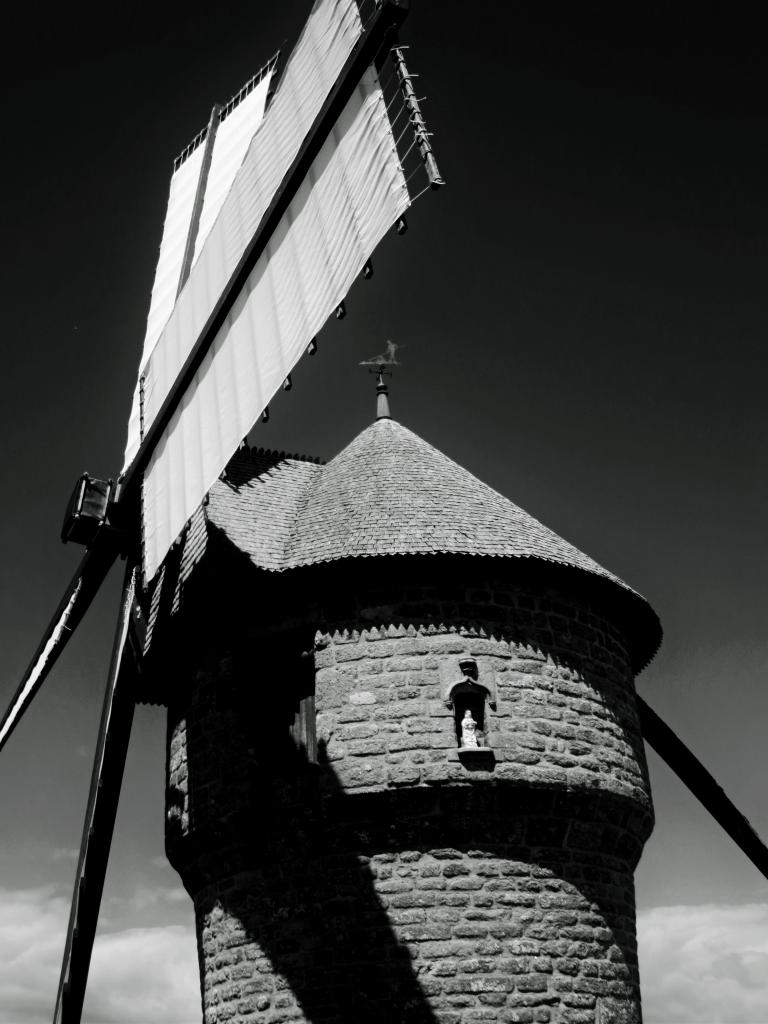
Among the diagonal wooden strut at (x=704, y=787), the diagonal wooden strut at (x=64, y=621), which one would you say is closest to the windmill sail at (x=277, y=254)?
the diagonal wooden strut at (x=64, y=621)

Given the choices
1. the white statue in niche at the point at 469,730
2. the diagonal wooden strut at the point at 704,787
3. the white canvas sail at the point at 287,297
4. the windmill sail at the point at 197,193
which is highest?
the windmill sail at the point at 197,193

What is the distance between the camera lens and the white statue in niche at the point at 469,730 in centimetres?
1026

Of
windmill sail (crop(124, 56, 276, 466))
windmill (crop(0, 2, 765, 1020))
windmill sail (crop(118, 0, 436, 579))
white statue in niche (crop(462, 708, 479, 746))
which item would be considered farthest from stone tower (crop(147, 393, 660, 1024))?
windmill sail (crop(124, 56, 276, 466))

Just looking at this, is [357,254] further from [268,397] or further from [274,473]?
[274,473]

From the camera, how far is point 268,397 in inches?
334

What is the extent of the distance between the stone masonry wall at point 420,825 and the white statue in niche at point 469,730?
139 millimetres

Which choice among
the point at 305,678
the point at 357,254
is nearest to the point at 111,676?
the point at 305,678

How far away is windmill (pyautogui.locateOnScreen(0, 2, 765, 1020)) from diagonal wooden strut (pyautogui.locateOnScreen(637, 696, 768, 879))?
2 centimetres

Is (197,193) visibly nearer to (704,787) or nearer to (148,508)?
(148,508)

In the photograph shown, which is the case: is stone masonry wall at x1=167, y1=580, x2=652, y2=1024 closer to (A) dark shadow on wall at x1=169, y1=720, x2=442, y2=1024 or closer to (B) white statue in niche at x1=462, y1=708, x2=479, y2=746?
(A) dark shadow on wall at x1=169, y1=720, x2=442, y2=1024

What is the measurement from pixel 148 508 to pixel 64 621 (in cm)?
189

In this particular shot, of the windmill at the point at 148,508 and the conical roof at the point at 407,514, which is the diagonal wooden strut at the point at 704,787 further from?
the conical roof at the point at 407,514

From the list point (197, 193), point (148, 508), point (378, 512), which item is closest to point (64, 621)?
point (148, 508)

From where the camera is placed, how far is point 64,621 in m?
12.2
